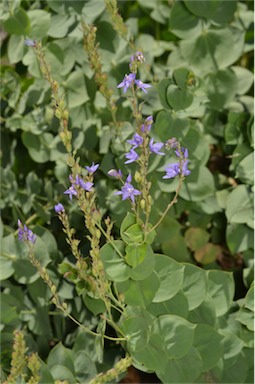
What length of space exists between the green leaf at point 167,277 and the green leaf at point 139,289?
39mm

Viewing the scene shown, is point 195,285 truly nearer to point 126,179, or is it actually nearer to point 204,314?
point 204,314

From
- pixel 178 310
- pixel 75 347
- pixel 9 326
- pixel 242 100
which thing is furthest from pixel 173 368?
pixel 242 100

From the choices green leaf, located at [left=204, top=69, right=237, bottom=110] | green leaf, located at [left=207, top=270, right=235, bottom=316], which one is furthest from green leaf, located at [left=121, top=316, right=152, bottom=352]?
green leaf, located at [left=204, top=69, right=237, bottom=110]

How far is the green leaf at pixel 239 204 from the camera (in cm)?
143

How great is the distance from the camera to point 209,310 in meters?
1.26

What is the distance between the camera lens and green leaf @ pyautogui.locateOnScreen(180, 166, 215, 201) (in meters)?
1.43

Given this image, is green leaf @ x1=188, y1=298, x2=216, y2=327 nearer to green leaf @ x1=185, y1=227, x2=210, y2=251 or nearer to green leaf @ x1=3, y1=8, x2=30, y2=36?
green leaf @ x1=185, y1=227, x2=210, y2=251

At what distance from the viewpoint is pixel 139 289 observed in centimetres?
109

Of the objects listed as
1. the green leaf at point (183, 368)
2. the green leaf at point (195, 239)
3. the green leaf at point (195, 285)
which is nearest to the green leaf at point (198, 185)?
the green leaf at point (195, 239)

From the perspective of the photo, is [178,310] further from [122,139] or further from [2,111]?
[2,111]

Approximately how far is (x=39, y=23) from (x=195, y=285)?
567 mm

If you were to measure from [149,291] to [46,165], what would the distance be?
0.59 metres

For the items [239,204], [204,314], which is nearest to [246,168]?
[239,204]

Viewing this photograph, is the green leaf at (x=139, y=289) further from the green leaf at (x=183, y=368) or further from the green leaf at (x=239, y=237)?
the green leaf at (x=239, y=237)
